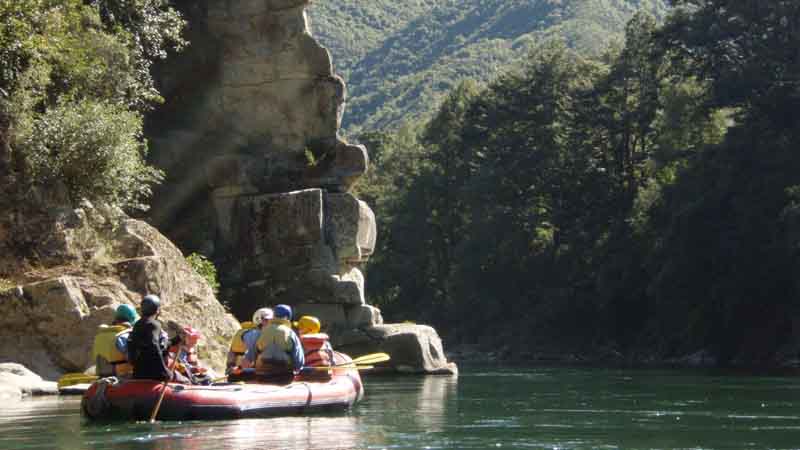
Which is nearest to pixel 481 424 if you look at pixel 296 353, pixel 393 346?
pixel 296 353

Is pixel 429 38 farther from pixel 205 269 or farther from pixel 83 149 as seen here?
pixel 83 149

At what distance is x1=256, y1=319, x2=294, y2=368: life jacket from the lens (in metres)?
19.2

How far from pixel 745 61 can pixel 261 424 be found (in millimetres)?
33709

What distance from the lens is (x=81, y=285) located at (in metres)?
→ 24.2

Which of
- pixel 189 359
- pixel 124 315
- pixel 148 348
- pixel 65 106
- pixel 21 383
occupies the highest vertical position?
pixel 65 106

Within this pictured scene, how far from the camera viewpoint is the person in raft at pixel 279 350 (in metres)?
19.2

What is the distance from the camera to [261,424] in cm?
1759

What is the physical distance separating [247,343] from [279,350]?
102 centimetres

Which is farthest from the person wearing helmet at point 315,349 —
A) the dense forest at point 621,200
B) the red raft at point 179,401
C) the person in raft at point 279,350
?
the dense forest at point 621,200

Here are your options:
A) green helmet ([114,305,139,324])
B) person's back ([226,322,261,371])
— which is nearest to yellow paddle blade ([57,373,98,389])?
green helmet ([114,305,139,324])

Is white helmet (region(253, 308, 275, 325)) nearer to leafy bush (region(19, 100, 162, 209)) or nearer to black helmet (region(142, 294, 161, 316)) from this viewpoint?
black helmet (region(142, 294, 161, 316))

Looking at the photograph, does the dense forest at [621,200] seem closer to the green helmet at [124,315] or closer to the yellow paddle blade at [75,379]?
the green helmet at [124,315]

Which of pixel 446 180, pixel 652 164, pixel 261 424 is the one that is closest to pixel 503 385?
pixel 261 424

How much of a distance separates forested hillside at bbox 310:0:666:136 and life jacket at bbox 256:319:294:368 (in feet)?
360
